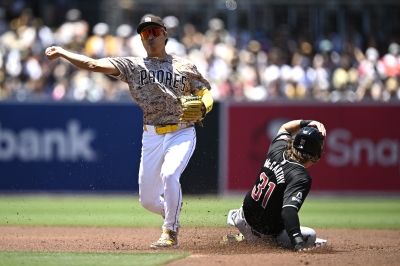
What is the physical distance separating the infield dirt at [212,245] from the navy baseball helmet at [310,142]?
37.7 inches

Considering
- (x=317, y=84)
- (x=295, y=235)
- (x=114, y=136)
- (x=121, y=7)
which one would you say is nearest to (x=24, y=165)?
(x=114, y=136)

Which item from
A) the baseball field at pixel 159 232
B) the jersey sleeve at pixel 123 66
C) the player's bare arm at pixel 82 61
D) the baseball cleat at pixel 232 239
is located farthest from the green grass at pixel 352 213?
the player's bare arm at pixel 82 61

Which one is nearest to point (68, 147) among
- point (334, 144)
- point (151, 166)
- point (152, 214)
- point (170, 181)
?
point (152, 214)

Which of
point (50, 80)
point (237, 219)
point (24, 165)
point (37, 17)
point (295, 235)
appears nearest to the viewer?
point (295, 235)

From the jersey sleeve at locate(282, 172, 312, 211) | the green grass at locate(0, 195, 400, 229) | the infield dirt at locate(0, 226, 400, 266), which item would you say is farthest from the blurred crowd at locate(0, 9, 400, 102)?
the jersey sleeve at locate(282, 172, 312, 211)

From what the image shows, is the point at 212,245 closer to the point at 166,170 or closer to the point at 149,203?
the point at 149,203

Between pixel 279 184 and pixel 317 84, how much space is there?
386 inches

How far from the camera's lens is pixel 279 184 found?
700 cm

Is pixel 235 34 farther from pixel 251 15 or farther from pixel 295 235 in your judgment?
pixel 295 235

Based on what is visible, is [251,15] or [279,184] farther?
[251,15]

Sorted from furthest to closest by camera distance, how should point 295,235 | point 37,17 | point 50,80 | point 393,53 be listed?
point 37,17, point 393,53, point 50,80, point 295,235

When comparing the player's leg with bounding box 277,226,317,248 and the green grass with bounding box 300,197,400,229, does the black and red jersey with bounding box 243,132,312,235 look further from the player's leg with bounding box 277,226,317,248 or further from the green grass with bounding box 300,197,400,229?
the green grass with bounding box 300,197,400,229

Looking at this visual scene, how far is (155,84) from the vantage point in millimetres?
7637

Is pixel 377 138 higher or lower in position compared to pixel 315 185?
higher
